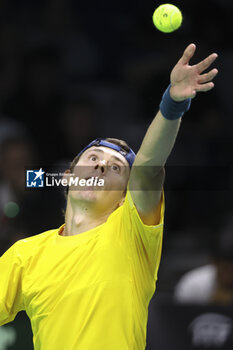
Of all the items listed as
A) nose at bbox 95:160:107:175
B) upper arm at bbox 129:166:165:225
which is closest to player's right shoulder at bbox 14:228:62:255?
nose at bbox 95:160:107:175

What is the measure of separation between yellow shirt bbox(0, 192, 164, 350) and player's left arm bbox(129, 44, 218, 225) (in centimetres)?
7

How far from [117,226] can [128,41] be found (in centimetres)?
375

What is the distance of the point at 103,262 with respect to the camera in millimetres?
2691

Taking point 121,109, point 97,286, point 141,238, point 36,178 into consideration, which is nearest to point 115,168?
point 141,238

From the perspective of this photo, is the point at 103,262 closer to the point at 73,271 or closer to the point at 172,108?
the point at 73,271

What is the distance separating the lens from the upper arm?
2500 millimetres

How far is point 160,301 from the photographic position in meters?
4.34

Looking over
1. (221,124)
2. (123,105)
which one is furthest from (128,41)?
(221,124)

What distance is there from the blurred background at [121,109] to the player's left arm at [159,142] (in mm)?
2070

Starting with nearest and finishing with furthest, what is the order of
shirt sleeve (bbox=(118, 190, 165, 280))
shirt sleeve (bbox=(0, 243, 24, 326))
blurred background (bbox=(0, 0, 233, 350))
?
shirt sleeve (bbox=(118, 190, 165, 280)), shirt sleeve (bbox=(0, 243, 24, 326)), blurred background (bbox=(0, 0, 233, 350))

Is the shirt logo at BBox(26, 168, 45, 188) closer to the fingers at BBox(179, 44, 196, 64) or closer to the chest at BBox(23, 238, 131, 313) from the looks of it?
the chest at BBox(23, 238, 131, 313)

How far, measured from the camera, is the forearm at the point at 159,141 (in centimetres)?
243

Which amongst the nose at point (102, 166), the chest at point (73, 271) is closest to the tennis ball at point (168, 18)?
the nose at point (102, 166)

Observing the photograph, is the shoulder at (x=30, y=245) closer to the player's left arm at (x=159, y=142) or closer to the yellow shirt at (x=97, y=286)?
the yellow shirt at (x=97, y=286)
